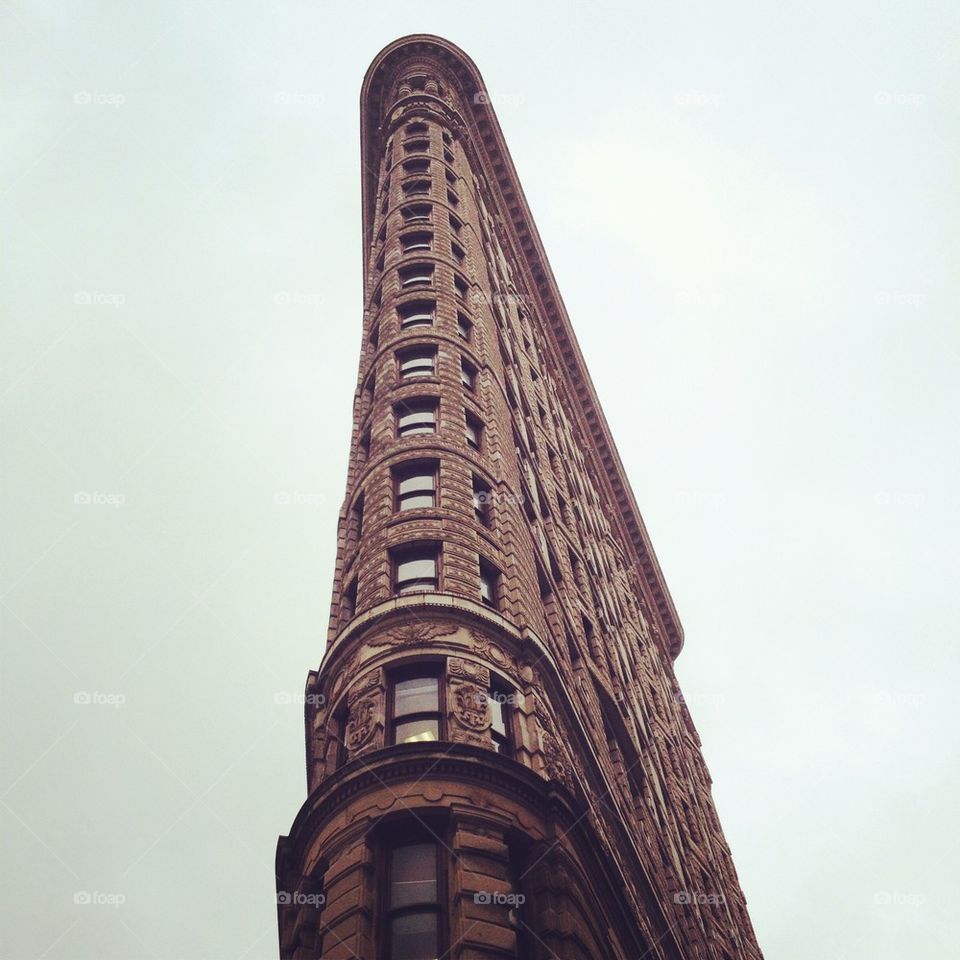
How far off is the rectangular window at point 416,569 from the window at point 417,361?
10.5 meters

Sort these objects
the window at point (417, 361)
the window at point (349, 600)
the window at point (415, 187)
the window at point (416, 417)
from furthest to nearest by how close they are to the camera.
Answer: the window at point (415, 187)
the window at point (417, 361)
the window at point (416, 417)
the window at point (349, 600)

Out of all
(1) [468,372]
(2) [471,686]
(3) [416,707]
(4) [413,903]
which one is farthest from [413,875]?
(1) [468,372]

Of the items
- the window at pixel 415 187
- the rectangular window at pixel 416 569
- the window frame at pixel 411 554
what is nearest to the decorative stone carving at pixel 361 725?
the rectangular window at pixel 416 569

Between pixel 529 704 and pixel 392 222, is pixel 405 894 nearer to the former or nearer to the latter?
pixel 529 704

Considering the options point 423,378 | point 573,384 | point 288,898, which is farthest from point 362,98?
point 288,898

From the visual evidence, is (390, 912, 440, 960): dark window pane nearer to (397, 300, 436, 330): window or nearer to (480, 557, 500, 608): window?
(480, 557, 500, 608): window

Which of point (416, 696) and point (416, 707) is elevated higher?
point (416, 696)

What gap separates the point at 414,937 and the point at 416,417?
20111mm

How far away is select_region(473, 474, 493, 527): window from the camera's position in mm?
33844

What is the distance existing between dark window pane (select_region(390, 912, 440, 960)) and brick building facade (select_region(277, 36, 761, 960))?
42 millimetres

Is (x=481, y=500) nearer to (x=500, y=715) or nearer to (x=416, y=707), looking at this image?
(x=500, y=715)

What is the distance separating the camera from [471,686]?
25.7 meters

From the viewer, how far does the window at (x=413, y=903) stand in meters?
20.1

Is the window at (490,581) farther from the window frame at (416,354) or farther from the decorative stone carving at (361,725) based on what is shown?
the window frame at (416,354)
